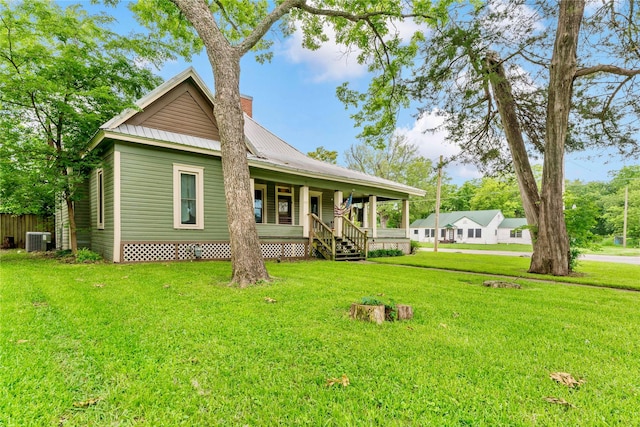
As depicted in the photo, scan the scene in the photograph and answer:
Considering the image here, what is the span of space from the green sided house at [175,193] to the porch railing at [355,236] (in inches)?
1.8

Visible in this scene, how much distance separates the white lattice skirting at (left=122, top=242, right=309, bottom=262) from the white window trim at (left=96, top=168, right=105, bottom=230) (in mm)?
2108

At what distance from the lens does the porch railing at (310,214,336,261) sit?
1275 cm

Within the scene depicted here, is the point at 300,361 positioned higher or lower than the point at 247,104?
lower

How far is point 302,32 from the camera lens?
12.1 metres

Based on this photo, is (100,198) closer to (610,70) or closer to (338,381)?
(338,381)

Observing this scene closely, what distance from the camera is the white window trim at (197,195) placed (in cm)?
1004

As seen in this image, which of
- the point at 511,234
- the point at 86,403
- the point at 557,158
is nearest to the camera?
the point at 86,403

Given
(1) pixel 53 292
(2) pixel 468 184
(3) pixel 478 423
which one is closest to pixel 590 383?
(3) pixel 478 423

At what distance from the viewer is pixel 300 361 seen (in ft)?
8.76

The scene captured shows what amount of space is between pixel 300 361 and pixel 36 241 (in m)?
16.8

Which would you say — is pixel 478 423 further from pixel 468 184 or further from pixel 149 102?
pixel 468 184

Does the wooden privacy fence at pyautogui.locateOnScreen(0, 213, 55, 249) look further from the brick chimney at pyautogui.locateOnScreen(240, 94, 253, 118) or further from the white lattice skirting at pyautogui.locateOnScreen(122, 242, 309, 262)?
the brick chimney at pyautogui.locateOnScreen(240, 94, 253, 118)

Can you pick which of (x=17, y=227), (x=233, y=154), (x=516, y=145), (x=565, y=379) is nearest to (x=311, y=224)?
(x=233, y=154)

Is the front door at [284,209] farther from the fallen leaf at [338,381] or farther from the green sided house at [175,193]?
the fallen leaf at [338,381]
